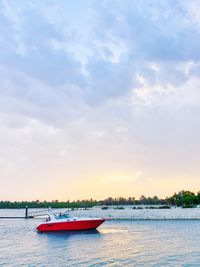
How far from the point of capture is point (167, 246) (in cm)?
4506

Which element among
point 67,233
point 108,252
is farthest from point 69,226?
point 108,252

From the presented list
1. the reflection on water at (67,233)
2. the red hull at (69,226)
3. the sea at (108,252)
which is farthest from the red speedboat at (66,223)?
the sea at (108,252)

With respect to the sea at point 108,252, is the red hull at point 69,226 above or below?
above

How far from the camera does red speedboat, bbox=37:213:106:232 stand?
66.7m

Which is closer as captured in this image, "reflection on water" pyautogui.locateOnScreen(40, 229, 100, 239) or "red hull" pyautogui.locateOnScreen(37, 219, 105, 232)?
"reflection on water" pyautogui.locateOnScreen(40, 229, 100, 239)

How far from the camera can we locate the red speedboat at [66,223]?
66.7 metres

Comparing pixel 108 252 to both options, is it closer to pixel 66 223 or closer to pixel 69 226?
pixel 69 226

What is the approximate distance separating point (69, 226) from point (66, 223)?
680mm

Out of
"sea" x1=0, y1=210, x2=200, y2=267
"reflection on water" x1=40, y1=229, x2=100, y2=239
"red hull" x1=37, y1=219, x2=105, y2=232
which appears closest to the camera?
"sea" x1=0, y1=210, x2=200, y2=267

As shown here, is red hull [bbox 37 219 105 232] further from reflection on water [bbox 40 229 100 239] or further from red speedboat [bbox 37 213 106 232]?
reflection on water [bbox 40 229 100 239]

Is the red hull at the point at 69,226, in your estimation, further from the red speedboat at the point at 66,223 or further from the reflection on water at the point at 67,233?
the reflection on water at the point at 67,233

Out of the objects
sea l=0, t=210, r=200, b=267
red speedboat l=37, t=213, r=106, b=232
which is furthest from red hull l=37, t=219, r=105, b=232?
sea l=0, t=210, r=200, b=267

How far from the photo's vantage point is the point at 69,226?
219 feet

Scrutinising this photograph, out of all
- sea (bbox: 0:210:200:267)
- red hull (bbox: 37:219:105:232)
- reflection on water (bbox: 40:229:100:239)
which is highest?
red hull (bbox: 37:219:105:232)
